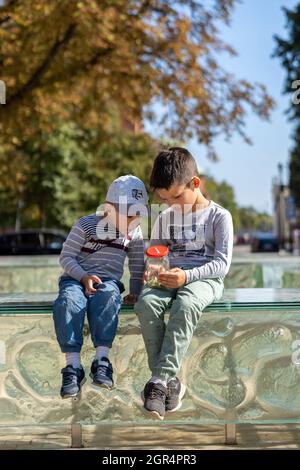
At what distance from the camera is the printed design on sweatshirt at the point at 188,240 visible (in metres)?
3.88

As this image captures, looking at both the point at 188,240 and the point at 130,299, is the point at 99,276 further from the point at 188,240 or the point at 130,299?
the point at 188,240

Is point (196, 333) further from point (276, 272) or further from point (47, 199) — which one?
point (47, 199)

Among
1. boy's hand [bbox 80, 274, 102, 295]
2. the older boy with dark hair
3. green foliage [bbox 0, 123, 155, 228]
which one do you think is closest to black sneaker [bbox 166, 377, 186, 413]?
the older boy with dark hair

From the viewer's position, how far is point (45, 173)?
113 feet

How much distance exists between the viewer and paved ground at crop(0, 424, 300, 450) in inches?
165

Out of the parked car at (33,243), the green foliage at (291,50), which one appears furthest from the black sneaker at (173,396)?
the parked car at (33,243)

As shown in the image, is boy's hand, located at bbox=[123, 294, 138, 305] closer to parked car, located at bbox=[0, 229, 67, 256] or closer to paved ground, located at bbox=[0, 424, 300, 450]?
paved ground, located at bbox=[0, 424, 300, 450]

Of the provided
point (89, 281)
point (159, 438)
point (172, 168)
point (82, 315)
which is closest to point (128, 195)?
point (172, 168)

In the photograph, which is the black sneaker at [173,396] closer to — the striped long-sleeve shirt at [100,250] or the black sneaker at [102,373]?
the black sneaker at [102,373]

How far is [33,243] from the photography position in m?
26.7

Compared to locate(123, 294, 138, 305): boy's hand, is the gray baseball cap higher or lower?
higher

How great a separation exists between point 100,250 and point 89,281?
0.28 m

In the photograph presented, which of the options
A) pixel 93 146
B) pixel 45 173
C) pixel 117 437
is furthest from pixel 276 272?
pixel 45 173

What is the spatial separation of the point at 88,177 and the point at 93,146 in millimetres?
20658
